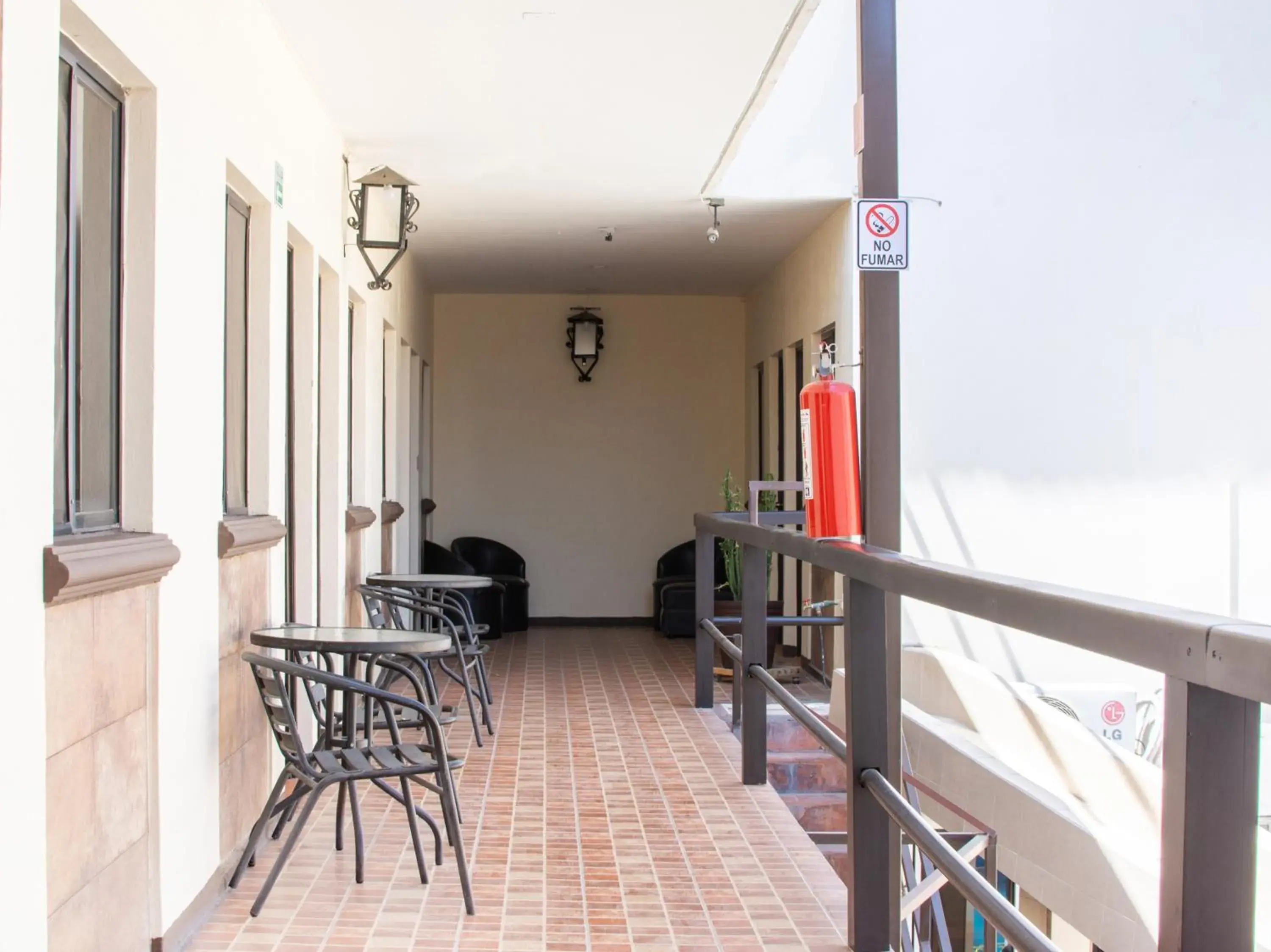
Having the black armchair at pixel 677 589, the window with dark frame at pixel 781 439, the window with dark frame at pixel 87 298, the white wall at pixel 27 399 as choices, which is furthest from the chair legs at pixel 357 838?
the black armchair at pixel 677 589

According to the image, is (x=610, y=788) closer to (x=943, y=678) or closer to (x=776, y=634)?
(x=943, y=678)

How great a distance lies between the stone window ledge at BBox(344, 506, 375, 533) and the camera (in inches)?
231

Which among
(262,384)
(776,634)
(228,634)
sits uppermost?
(262,384)

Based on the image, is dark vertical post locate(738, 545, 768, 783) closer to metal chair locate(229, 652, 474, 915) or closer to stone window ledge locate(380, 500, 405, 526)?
metal chair locate(229, 652, 474, 915)

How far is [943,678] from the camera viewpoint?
249 inches

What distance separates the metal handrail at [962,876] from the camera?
5.23 ft

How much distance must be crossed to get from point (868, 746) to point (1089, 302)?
18.1 ft

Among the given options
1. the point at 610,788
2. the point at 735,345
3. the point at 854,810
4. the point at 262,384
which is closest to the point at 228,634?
the point at 262,384

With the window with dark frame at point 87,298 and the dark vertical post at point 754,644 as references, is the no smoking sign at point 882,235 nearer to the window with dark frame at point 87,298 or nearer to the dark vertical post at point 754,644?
the dark vertical post at point 754,644

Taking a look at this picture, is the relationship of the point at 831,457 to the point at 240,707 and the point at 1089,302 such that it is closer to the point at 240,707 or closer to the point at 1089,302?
the point at 240,707

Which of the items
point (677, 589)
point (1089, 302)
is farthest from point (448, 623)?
point (677, 589)

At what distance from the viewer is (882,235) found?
11.0ft

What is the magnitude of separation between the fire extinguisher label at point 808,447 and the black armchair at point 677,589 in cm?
605

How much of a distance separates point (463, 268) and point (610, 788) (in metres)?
5.91
